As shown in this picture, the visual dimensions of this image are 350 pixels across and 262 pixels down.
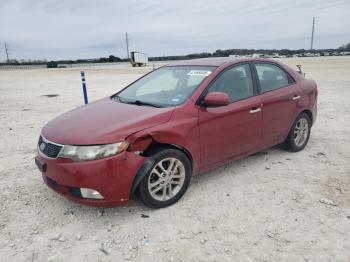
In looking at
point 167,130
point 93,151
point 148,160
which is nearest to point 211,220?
point 148,160

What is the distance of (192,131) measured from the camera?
3.42m

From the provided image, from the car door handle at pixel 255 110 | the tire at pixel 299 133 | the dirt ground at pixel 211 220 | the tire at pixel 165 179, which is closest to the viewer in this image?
the dirt ground at pixel 211 220

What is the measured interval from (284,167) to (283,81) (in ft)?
4.30

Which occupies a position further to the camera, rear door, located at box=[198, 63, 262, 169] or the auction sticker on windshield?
the auction sticker on windshield

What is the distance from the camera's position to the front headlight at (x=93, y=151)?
2.93 metres

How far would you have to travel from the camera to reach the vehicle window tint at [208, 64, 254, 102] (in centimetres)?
380

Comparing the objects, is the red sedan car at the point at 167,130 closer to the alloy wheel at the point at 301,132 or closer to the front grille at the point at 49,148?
the front grille at the point at 49,148

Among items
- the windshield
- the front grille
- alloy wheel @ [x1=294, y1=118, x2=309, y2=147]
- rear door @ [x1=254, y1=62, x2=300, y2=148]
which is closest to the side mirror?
the windshield

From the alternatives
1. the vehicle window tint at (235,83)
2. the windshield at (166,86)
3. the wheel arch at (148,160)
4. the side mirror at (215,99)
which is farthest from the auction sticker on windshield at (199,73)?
the wheel arch at (148,160)

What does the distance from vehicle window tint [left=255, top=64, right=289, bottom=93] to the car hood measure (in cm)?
167

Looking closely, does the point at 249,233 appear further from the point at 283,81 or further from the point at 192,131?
the point at 283,81

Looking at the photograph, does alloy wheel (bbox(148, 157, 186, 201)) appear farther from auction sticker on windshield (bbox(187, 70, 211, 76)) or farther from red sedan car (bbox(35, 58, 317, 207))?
auction sticker on windshield (bbox(187, 70, 211, 76))

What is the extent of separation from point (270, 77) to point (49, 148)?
3153mm

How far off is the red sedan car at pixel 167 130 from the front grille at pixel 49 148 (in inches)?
0.4
